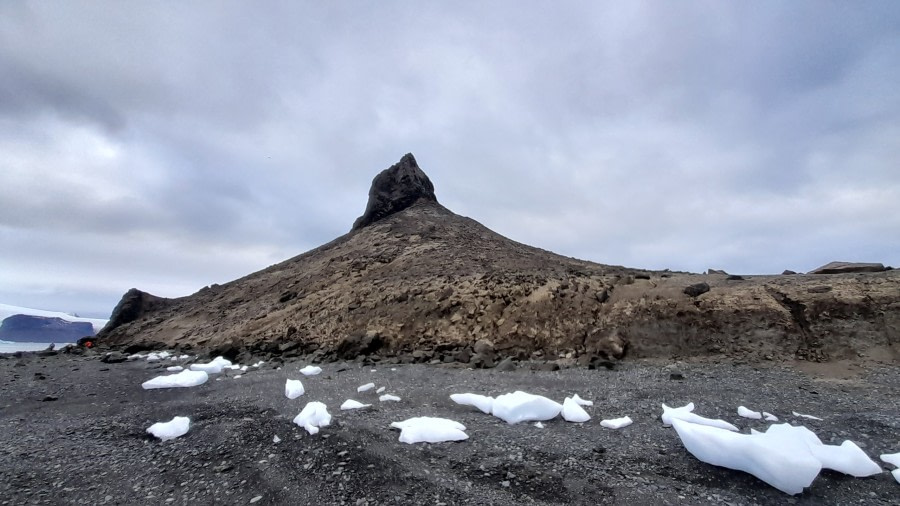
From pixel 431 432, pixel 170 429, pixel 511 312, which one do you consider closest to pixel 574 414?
pixel 431 432

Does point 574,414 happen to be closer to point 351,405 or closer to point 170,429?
point 351,405

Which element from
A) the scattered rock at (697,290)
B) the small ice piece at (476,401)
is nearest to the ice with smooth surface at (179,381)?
the small ice piece at (476,401)

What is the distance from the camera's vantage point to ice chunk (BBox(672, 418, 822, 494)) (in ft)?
17.4

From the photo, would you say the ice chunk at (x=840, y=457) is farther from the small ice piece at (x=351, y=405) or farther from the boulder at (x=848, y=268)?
the boulder at (x=848, y=268)

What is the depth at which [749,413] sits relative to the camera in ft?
28.2

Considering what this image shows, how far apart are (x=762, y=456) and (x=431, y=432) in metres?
4.63

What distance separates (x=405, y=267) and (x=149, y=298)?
2470 centimetres

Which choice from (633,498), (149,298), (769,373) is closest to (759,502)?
(633,498)

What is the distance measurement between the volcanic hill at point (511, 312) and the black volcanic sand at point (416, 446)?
6.34 ft

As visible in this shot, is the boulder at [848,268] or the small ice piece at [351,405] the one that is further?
the boulder at [848,268]

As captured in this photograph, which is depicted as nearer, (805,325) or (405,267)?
(805,325)

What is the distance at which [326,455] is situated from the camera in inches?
259

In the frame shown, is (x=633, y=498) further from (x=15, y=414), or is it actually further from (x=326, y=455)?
(x=15, y=414)

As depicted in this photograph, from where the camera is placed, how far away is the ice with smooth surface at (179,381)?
40.6ft
